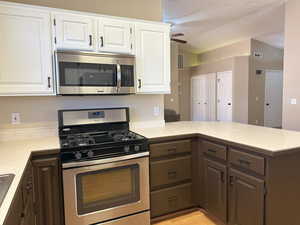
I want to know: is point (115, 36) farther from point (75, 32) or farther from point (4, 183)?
point (4, 183)

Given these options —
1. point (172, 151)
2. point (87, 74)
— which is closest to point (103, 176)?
point (172, 151)

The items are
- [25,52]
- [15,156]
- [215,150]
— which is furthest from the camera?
[215,150]

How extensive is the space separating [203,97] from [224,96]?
1.03 metres

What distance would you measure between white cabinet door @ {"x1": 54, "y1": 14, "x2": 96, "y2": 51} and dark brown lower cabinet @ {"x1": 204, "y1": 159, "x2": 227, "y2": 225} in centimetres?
170

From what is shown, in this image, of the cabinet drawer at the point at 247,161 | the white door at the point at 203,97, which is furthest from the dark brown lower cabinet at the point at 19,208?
the white door at the point at 203,97

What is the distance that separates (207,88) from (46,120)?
256 inches

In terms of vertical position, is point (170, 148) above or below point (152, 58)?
below

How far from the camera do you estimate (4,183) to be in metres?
1.11

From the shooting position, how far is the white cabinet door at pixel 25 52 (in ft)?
6.25

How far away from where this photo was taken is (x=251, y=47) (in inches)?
255

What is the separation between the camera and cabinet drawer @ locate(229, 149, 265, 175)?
5.35ft

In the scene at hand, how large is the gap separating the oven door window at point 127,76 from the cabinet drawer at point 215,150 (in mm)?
1015

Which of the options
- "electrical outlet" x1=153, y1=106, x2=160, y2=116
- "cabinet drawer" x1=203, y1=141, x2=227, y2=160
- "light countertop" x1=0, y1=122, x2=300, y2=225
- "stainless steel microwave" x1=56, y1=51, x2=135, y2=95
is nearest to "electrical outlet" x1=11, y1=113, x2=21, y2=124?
"light countertop" x1=0, y1=122, x2=300, y2=225

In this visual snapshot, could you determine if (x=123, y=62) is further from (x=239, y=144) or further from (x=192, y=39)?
(x=192, y=39)
